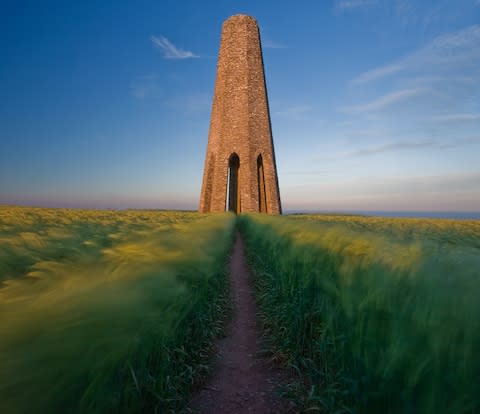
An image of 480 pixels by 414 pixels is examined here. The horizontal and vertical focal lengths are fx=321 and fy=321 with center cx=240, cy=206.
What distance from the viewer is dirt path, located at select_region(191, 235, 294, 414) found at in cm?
258

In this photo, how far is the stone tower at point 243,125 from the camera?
25.3 m

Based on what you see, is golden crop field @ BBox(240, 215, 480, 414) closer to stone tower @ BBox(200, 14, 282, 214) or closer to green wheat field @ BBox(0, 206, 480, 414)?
green wheat field @ BBox(0, 206, 480, 414)

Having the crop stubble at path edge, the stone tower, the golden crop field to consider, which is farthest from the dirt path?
the stone tower

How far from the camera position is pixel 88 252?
2.19 m

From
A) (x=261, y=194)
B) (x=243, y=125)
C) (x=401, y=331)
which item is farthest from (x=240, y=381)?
(x=261, y=194)

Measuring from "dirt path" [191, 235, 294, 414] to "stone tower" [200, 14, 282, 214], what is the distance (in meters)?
20.8

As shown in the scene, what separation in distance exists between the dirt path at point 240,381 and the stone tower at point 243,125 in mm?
20849

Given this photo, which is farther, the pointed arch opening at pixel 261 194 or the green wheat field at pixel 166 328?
the pointed arch opening at pixel 261 194

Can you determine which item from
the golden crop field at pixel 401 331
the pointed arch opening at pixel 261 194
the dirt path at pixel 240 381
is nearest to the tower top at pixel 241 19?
the pointed arch opening at pixel 261 194

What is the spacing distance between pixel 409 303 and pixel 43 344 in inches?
53.9

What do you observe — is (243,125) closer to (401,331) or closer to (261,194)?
(261,194)

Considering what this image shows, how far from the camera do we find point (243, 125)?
83.6 ft

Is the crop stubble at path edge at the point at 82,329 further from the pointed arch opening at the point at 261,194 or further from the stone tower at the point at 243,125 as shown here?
the pointed arch opening at the point at 261,194

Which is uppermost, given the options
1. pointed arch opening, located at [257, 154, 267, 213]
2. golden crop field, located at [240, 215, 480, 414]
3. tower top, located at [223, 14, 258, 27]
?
tower top, located at [223, 14, 258, 27]
